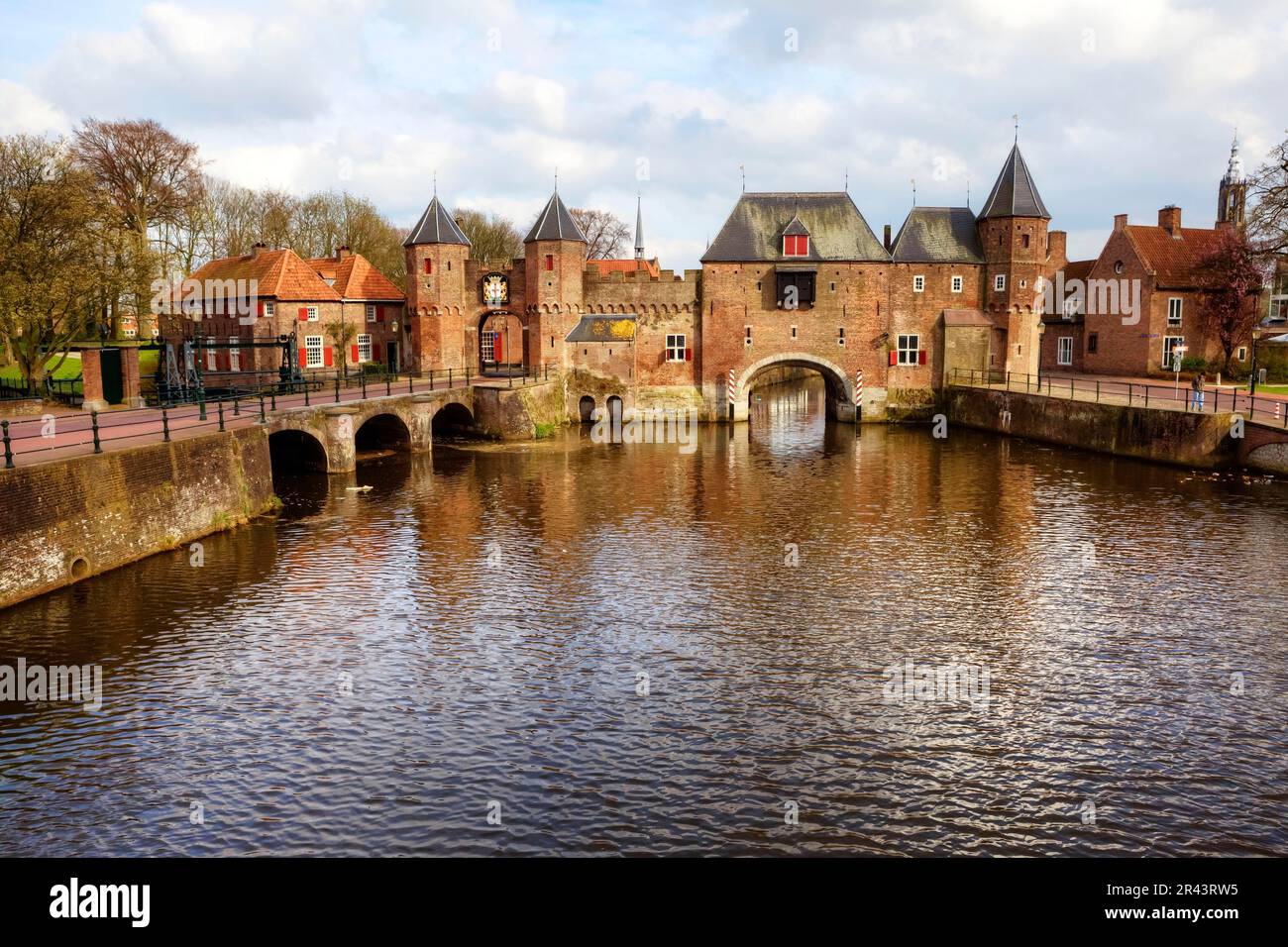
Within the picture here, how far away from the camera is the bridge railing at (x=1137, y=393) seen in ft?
Answer: 99.1

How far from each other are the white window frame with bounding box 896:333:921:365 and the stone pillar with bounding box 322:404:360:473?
2573cm

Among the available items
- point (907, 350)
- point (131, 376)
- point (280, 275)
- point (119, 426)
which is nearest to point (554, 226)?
point (280, 275)

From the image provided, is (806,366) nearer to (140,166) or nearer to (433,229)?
(433,229)

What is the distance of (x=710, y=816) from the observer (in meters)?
9.87

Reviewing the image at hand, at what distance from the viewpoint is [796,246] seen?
142ft

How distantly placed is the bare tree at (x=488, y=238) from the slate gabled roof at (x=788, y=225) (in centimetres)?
2318

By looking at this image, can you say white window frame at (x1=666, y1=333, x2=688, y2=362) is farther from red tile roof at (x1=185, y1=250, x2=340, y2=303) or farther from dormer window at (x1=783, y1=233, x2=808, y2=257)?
red tile roof at (x1=185, y1=250, x2=340, y2=303)

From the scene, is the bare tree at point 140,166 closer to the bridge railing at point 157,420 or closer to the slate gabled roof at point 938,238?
the bridge railing at point 157,420

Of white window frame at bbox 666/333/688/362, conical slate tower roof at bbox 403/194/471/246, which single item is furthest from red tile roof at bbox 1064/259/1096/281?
conical slate tower roof at bbox 403/194/471/246

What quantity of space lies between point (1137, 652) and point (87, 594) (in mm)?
17244

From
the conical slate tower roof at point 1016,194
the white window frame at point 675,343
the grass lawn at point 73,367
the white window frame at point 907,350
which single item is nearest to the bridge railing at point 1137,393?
the white window frame at point 907,350

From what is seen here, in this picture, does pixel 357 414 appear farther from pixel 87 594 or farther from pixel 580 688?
pixel 580 688

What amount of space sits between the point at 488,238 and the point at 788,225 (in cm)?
3011
